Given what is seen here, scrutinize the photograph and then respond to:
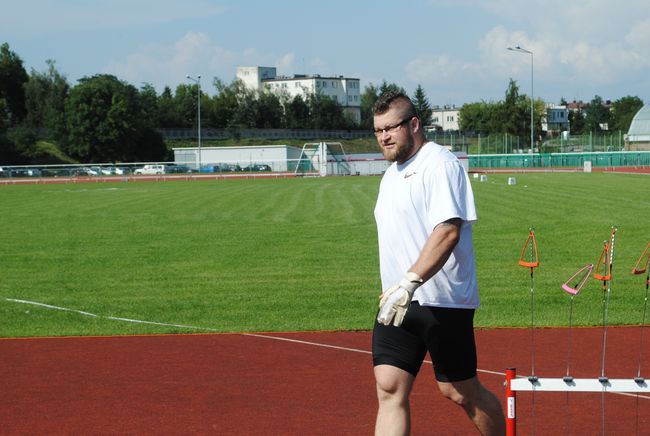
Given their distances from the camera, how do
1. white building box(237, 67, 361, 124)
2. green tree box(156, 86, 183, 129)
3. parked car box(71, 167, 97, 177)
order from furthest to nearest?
1. white building box(237, 67, 361, 124)
2. green tree box(156, 86, 183, 129)
3. parked car box(71, 167, 97, 177)

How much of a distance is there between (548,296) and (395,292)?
30.4 feet

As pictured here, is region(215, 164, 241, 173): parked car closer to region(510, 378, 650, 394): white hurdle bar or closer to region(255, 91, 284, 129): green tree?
region(255, 91, 284, 129): green tree

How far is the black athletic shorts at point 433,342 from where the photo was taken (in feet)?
17.2

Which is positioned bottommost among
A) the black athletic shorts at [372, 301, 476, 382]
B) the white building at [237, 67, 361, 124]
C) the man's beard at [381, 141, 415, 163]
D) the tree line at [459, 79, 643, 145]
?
the black athletic shorts at [372, 301, 476, 382]

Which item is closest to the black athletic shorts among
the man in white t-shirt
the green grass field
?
the man in white t-shirt

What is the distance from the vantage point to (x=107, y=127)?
10531 cm

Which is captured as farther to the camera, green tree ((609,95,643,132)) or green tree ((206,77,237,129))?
green tree ((609,95,643,132))

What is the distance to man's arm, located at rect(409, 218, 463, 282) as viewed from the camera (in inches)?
194

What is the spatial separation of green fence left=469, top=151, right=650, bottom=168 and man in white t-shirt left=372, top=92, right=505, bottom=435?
85.8 m

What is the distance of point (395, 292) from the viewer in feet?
16.1

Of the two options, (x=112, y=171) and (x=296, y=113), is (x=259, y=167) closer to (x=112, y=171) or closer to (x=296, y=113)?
(x=112, y=171)

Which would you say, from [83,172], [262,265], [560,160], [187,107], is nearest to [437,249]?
[262,265]

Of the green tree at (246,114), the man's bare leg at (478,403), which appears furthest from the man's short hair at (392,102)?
the green tree at (246,114)

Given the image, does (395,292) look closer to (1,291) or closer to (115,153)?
(1,291)
